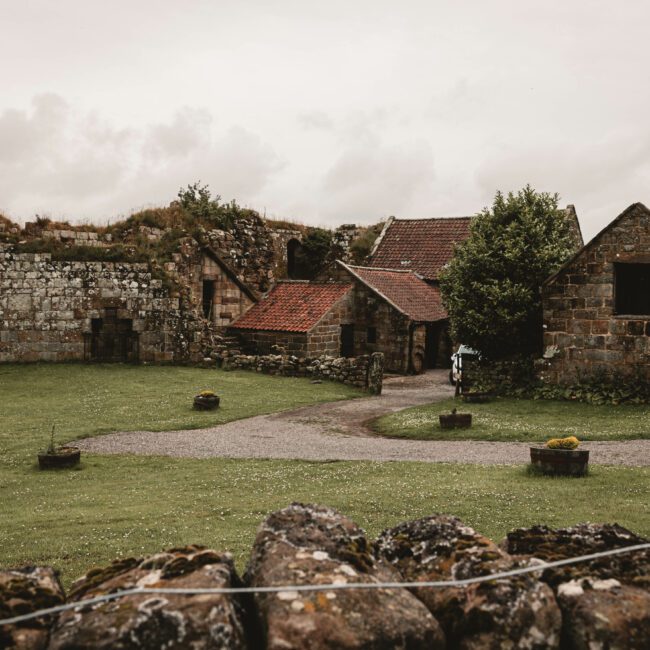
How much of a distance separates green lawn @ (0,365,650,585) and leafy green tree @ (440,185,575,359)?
12.7 meters

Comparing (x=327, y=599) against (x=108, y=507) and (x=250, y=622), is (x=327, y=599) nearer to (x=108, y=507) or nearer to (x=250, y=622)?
(x=250, y=622)

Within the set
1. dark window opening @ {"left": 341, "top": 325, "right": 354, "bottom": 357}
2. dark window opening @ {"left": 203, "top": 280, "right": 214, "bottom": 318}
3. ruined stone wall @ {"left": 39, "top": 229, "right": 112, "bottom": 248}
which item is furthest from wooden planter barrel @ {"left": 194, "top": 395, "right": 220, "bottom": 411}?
dark window opening @ {"left": 203, "top": 280, "right": 214, "bottom": 318}

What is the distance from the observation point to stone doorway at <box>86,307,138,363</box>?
3281cm

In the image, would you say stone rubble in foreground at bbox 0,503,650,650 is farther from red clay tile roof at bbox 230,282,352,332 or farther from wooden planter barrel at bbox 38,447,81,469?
red clay tile roof at bbox 230,282,352,332

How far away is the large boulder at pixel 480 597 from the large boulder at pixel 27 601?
214 cm

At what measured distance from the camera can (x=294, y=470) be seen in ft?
47.4

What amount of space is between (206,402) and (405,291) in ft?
60.2

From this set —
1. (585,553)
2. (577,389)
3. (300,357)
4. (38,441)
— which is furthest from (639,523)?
(300,357)

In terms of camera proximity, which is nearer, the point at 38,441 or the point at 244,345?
the point at 38,441

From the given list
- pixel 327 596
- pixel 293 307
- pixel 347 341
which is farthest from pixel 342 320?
pixel 327 596

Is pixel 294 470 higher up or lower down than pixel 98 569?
lower down

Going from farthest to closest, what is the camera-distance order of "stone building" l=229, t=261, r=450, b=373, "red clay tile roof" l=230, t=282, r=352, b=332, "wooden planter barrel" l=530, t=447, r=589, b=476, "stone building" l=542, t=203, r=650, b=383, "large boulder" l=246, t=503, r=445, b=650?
"red clay tile roof" l=230, t=282, r=352, b=332
"stone building" l=229, t=261, r=450, b=373
"stone building" l=542, t=203, r=650, b=383
"wooden planter barrel" l=530, t=447, r=589, b=476
"large boulder" l=246, t=503, r=445, b=650

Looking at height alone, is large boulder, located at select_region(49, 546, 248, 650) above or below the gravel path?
above

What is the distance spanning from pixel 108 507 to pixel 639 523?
779 cm
